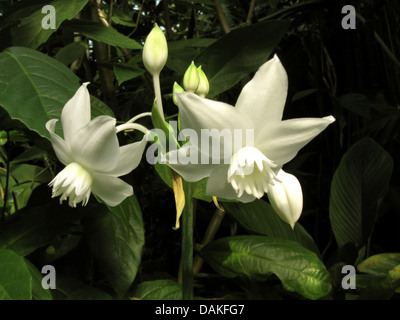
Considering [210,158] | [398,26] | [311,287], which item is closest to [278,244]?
[311,287]

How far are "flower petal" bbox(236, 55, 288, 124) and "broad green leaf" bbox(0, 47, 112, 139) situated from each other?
0.73ft

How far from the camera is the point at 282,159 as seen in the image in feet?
1.39

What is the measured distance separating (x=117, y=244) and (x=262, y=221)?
0.30 m

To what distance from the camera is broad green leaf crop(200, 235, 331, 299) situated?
0.60 meters

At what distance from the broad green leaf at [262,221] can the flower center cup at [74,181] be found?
359 millimetres

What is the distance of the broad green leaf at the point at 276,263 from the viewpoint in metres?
0.60

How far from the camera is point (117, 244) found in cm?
67

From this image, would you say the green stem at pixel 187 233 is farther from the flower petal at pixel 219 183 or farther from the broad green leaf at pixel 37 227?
the broad green leaf at pixel 37 227

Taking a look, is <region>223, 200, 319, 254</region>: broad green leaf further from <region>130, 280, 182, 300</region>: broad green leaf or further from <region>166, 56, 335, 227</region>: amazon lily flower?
<region>166, 56, 335, 227</region>: amazon lily flower

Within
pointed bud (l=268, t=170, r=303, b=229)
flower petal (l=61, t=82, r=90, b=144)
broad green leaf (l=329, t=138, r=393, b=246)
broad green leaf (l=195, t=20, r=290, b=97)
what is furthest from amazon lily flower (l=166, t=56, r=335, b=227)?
broad green leaf (l=329, t=138, r=393, b=246)

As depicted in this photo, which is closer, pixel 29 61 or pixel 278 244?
pixel 29 61

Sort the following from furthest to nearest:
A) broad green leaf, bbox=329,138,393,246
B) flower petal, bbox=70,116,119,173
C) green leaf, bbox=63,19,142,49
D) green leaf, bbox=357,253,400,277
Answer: broad green leaf, bbox=329,138,393,246 < green leaf, bbox=357,253,400,277 < green leaf, bbox=63,19,142,49 < flower petal, bbox=70,116,119,173

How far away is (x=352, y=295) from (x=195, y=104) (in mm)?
531

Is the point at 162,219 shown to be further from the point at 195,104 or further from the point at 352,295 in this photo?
the point at 195,104
